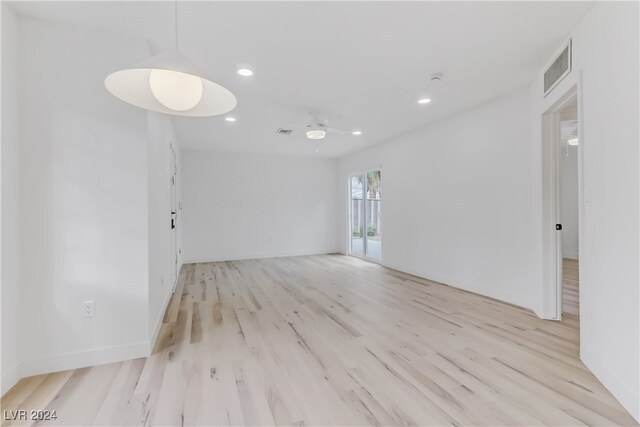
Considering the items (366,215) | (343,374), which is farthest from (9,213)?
(366,215)

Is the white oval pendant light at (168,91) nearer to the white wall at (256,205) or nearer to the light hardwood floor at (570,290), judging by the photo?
the light hardwood floor at (570,290)

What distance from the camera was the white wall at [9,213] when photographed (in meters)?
1.85

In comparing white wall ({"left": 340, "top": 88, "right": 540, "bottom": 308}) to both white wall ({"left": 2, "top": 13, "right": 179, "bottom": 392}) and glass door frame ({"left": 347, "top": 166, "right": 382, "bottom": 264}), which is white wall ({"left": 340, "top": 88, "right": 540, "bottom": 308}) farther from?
white wall ({"left": 2, "top": 13, "right": 179, "bottom": 392})

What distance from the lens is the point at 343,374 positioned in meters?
2.04

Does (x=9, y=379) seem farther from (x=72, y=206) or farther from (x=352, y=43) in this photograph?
(x=352, y=43)

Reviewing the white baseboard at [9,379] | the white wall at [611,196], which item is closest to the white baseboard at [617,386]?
the white wall at [611,196]

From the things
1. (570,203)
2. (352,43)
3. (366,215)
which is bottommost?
(366,215)

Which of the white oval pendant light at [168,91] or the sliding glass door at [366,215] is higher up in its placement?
the white oval pendant light at [168,91]

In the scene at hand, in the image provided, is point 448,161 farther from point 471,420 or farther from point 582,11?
point 471,420

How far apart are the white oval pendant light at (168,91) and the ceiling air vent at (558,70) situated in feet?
8.99

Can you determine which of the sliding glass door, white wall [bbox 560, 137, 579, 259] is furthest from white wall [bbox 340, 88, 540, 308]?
white wall [bbox 560, 137, 579, 259]

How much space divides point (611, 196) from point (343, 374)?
2.12 m

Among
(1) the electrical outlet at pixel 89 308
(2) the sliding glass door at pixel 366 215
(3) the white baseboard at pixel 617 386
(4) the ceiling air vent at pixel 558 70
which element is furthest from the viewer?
(2) the sliding glass door at pixel 366 215

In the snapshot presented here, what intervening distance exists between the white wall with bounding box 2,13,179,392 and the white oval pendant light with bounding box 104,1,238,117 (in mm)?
1012
